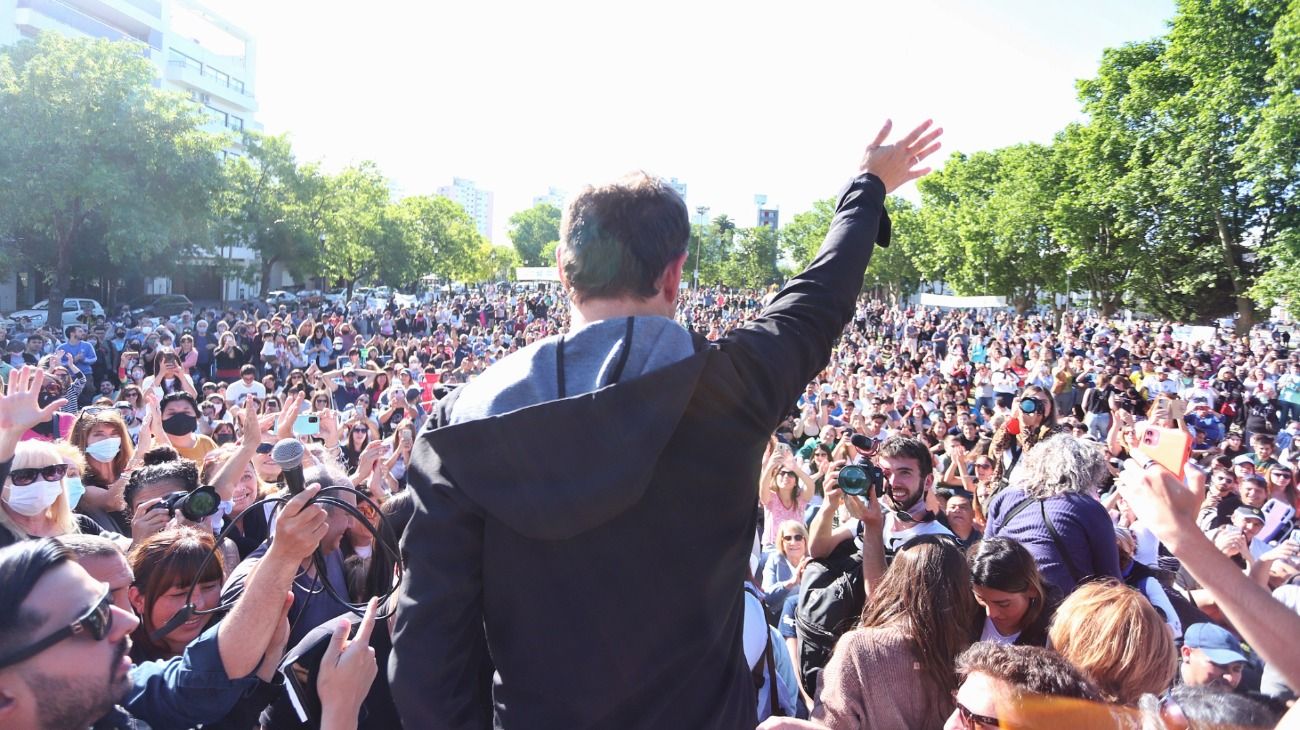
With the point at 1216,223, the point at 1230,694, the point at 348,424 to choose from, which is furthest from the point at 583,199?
the point at 1216,223

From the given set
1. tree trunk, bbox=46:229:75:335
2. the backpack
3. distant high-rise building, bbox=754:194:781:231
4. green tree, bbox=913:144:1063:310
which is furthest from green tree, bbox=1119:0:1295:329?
distant high-rise building, bbox=754:194:781:231

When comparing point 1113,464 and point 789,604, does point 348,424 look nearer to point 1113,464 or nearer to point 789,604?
point 789,604

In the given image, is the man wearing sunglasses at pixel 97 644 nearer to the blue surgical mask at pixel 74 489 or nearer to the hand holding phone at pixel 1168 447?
the hand holding phone at pixel 1168 447

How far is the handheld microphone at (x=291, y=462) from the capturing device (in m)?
2.01

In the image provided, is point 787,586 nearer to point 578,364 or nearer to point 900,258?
point 578,364

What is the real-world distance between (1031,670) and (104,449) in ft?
16.7

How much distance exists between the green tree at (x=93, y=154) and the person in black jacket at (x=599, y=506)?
30.3m

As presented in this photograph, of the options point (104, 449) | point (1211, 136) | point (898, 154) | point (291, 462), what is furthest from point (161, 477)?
point (1211, 136)

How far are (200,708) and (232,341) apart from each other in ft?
48.3

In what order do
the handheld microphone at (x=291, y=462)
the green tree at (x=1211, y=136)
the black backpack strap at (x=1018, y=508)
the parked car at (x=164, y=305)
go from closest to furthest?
the handheld microphone at (x=291, y=462) < the black backpack strap at (x=1018, y=508) < the green tree at (x=1211, y=136) < the parked car at (x=164, y=305)

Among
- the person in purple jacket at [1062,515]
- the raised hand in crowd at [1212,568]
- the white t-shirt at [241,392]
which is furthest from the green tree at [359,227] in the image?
the raised hand in crowd at [1212,568]

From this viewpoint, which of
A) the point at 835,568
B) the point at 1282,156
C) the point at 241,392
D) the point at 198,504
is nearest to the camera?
the point at 198,504

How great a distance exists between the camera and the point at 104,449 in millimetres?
5051

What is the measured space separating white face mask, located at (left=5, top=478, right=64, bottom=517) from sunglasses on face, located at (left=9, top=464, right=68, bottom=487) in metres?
0.02
